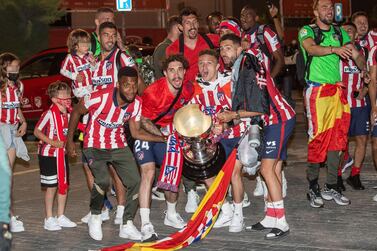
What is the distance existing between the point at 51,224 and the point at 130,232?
3.53 feet

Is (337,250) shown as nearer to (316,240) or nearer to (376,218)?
(316,240)

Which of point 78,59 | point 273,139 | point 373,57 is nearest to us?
point 273,139

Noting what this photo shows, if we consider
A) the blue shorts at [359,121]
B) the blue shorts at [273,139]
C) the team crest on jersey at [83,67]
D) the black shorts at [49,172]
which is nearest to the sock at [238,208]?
the blue shorts at [273,139]

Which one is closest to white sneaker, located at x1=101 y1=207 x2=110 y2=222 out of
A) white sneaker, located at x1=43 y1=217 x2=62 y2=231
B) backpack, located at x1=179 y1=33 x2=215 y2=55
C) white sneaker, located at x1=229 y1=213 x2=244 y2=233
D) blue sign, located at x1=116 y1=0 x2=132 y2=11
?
white sneaker, located at x1=43 y1=217 x2=62 y2=231

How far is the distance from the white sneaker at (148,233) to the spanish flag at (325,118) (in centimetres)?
232

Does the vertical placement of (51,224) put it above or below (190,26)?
below

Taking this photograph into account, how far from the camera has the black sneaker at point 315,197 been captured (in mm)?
9805

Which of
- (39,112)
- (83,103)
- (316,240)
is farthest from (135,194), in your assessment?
(39,112)

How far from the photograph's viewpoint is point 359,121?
425 inches

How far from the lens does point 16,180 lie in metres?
12.7

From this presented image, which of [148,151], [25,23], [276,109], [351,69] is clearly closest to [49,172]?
[148,151]

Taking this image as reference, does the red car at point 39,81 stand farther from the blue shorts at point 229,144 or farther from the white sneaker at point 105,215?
the blue shorts at point 229,144

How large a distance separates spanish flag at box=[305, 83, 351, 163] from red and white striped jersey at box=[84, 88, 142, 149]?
2.14 meters

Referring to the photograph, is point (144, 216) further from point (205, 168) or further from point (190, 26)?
point (190, 26)
